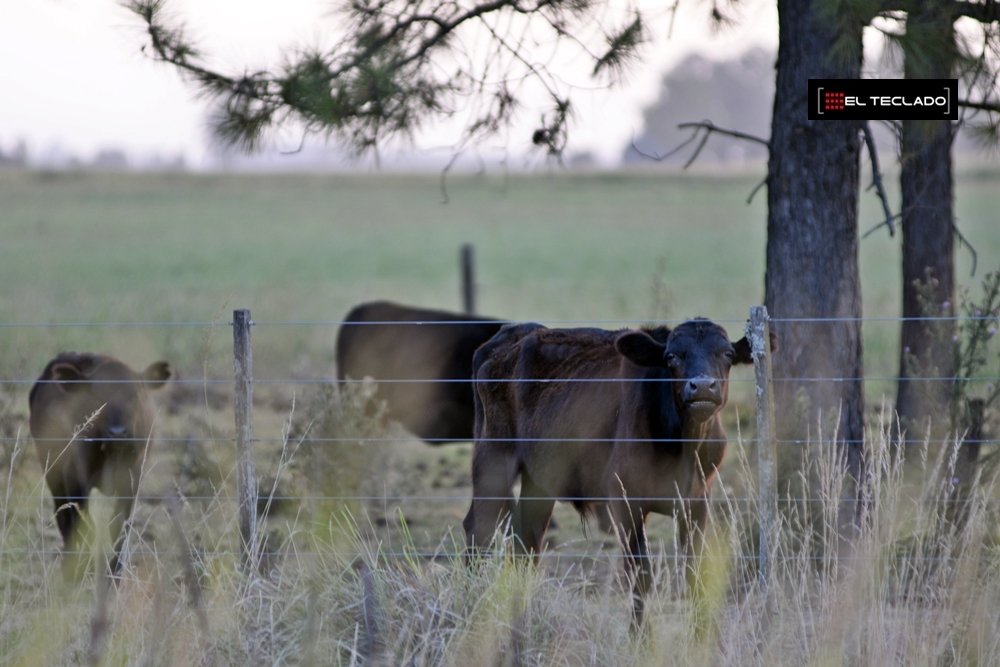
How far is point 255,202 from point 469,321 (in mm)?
49300

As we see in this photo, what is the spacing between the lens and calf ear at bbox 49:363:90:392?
8.16 metres

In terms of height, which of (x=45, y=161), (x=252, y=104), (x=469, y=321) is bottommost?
(x=469, y=321)

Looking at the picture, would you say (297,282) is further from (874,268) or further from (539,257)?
(874,268)

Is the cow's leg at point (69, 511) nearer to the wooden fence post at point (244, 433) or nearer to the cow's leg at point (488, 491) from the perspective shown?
the wooden fence post at point (244, 433)

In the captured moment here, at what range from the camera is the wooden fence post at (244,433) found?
6.22 metres

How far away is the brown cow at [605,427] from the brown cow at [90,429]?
7.74ft

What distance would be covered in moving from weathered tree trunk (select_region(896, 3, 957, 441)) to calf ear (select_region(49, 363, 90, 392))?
5229mm

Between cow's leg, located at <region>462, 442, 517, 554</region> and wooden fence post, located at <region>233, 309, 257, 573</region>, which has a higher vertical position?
wooden fence post, located at <region>233, 309, 257, 573</region>

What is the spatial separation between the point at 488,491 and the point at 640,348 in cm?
144

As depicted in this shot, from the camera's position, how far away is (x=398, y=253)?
139ft

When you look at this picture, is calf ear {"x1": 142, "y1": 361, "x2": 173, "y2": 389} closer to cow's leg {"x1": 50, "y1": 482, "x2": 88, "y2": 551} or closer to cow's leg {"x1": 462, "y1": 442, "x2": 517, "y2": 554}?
cow's leg {"x1": 50, "y1": 482, "x2": 88, "y2": 551}

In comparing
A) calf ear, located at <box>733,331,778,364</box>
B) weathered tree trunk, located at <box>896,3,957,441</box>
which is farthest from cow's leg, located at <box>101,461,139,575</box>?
weathered tree trunk, located at <box>896,3,957,441</box>

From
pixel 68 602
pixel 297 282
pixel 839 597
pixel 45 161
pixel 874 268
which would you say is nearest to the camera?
pixel 839 597

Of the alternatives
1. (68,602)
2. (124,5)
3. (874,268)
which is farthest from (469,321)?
(874,268)
